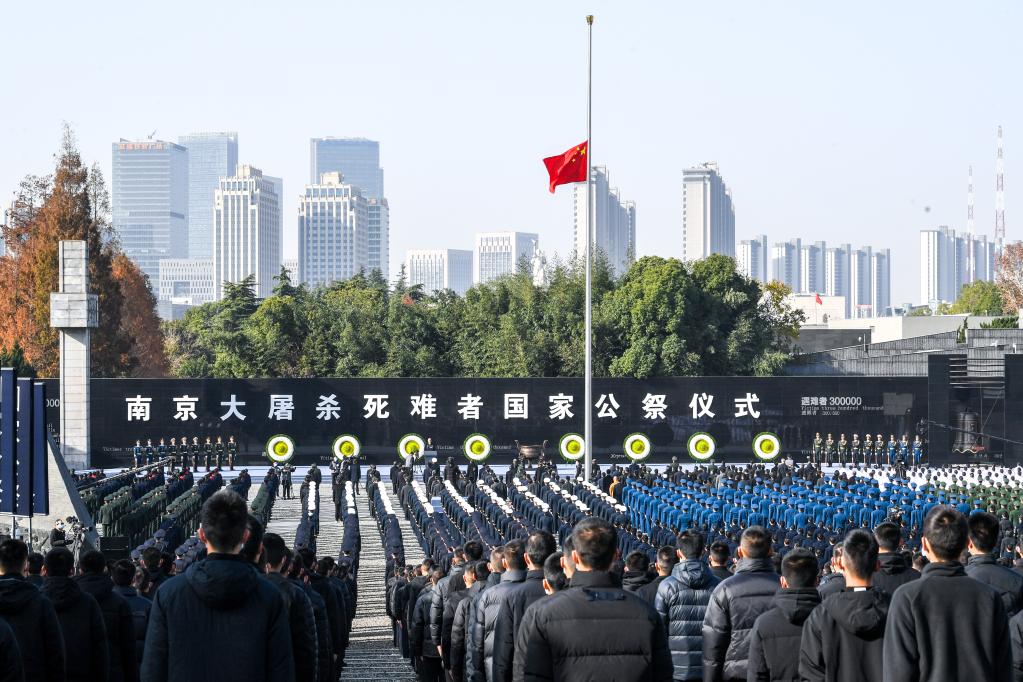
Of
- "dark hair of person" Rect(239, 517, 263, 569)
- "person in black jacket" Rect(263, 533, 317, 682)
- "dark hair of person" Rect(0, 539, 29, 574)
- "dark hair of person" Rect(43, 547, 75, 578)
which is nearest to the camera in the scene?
"person in black jacket" Rect(263, 533, 317, 682)

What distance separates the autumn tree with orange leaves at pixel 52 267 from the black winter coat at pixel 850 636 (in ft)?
125

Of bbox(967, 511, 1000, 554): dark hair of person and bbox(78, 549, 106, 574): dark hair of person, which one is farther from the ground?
bbox(967, 511, 1000, 554): dark hair of person

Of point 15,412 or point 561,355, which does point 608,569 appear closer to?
point 15,412

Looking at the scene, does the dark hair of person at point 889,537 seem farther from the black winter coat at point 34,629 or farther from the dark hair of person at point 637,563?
the black winter coat at point 34,629

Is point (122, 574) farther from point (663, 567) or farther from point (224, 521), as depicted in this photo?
point (224, 521)

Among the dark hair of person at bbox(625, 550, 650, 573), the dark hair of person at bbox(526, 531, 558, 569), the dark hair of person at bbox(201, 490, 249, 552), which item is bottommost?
the dark hair of person at bbox(625, 550, 650, 573)

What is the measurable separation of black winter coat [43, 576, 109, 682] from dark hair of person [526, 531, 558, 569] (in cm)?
156

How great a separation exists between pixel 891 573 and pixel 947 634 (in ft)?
5.60

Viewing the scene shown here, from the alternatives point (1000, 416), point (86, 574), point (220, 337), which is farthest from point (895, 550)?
point (220, 337)

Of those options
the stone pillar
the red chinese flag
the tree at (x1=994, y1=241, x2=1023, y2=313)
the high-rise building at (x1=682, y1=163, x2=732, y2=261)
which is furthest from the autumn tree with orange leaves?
the high-rise building at (x1=682, y1=163, x2=732, y2=261)

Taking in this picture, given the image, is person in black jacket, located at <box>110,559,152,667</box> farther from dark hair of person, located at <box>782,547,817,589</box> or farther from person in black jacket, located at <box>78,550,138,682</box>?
dark hair of person, located at <box>782,547,817,589</box>

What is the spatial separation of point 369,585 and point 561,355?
2544cm

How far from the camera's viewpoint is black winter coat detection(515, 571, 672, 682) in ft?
12.0

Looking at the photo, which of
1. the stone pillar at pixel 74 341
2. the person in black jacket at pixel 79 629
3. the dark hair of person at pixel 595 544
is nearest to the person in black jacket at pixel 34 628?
the person in black jacket at pixel 79 629
